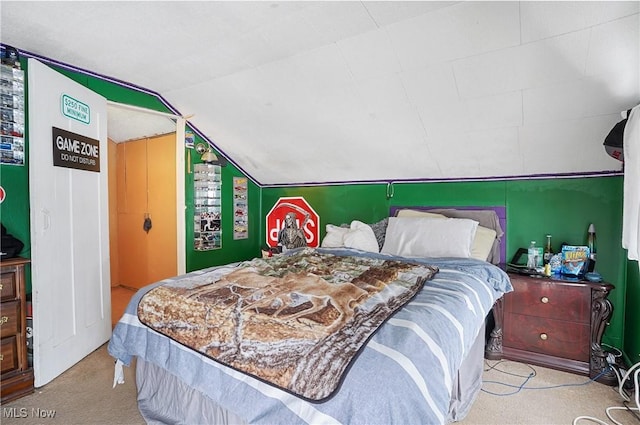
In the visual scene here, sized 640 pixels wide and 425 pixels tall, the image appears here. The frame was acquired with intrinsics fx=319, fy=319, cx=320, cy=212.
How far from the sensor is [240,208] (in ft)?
13.2

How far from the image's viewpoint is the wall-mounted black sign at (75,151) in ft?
7.07

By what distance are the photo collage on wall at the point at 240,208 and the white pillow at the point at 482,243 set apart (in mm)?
2675

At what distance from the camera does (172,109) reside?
10.7 feet

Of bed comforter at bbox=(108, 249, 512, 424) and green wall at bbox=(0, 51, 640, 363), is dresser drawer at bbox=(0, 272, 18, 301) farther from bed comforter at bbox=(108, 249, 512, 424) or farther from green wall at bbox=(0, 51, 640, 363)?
bed comforter at bbox=(108, 249, 512, 424)

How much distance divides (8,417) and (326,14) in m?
2.77

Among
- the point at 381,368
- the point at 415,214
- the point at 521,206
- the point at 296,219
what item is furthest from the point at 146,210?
the point at 521,206

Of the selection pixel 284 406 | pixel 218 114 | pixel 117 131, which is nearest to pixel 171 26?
pixel 218 114

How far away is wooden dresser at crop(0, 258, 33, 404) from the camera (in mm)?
1861

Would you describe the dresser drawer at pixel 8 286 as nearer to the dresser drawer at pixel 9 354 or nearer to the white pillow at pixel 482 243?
the dresser drawer at pixel 9 354

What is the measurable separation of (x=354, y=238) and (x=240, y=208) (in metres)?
1.78

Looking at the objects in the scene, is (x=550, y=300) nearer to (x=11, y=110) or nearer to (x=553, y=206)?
(x=553, y=206)

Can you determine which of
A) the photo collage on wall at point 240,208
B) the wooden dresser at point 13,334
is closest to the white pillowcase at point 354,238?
the photo collage on wall at point 240,208

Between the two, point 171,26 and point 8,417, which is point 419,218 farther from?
point 8,417

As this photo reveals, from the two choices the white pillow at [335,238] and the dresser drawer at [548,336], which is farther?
the white pillow at [335,238]
